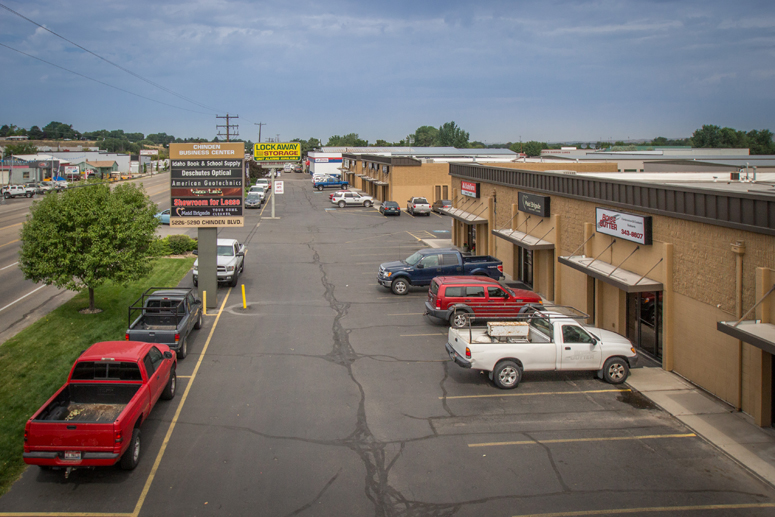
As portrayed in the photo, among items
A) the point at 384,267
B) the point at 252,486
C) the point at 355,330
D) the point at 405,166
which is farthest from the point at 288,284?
the point at 405,166

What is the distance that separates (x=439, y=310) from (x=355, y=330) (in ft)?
9.34

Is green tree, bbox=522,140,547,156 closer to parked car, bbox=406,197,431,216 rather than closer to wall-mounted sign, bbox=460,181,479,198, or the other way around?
parked car, bbox=406,197,431,216

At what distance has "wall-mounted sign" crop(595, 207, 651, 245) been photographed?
622 inches

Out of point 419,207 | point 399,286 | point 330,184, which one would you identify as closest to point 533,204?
point 399,286

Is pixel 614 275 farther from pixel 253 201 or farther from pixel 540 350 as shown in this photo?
pixel 253 201

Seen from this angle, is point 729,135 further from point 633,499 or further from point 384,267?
point 633,499

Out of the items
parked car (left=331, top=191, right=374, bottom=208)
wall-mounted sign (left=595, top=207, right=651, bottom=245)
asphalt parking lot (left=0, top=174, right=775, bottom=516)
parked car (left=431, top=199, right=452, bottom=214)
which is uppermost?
parked car (left=331, top=191, right=374, bottom=208)

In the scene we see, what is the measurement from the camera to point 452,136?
6688 inches

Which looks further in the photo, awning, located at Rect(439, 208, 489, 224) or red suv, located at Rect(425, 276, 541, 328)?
awning, located at Rect(439, 208, 489, 224)

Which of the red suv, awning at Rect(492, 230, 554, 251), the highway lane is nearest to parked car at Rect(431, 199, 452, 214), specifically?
awning at Rect(492, 230, 554, 251)

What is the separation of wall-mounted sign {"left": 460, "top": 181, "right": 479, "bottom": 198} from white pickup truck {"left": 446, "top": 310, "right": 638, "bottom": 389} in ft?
59.4

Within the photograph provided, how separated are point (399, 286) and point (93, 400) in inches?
566

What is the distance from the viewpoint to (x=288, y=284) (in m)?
26.0

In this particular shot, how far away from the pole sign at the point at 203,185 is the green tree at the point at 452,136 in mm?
151064
